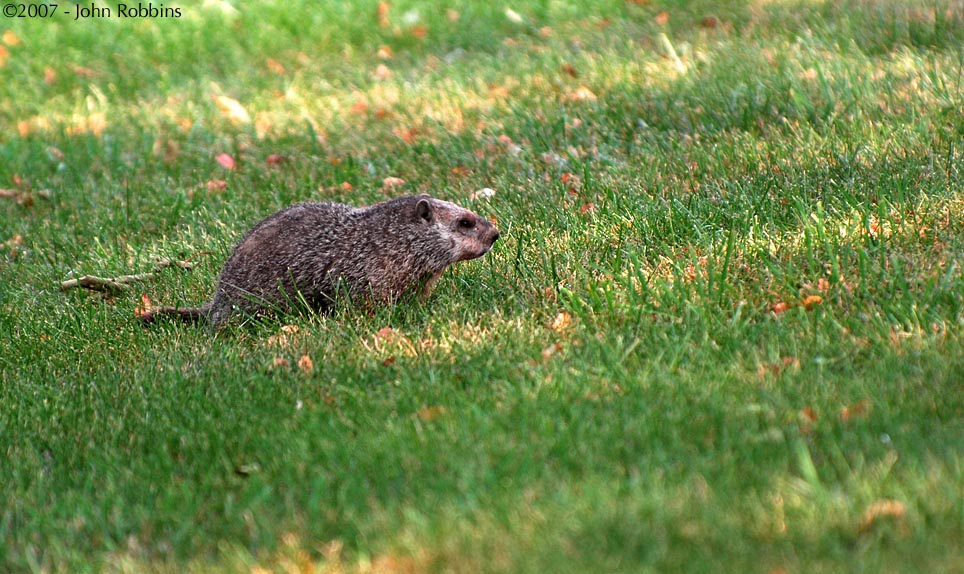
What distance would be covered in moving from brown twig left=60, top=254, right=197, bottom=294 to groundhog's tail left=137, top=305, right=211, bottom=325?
656mm

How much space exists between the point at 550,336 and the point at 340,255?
131 cm

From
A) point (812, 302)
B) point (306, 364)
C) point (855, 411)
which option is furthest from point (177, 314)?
point (855, 411)

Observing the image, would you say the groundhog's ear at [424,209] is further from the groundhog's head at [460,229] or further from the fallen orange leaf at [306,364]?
the fallen orange leaf at [306,364]

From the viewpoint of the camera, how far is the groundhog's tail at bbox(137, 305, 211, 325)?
5.64 meters

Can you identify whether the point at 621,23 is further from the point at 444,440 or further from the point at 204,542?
the point at 204,542

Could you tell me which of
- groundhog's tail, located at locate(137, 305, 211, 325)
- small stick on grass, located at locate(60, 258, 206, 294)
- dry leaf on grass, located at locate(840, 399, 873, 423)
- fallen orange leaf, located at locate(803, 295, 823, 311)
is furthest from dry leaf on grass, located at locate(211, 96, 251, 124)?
dry leaf on grass, located at locate(840, 399, 873, 423)

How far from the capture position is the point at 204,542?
11.9 ft

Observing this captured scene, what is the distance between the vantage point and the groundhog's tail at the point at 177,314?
5645mm

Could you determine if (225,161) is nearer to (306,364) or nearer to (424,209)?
(424,209)

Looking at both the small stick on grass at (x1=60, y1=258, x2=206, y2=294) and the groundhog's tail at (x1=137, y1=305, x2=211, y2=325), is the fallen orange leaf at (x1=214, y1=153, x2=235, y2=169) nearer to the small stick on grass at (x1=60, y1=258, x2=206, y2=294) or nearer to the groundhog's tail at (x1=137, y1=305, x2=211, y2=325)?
the small stick on grass at (x1=60, y1=258, x2=206, y2=294)

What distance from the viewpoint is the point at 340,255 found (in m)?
5.53

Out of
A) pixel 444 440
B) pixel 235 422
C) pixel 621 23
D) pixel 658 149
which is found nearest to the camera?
pixel 444 440

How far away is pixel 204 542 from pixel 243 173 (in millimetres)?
4809

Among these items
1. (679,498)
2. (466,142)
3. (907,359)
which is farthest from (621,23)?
(679,498)
